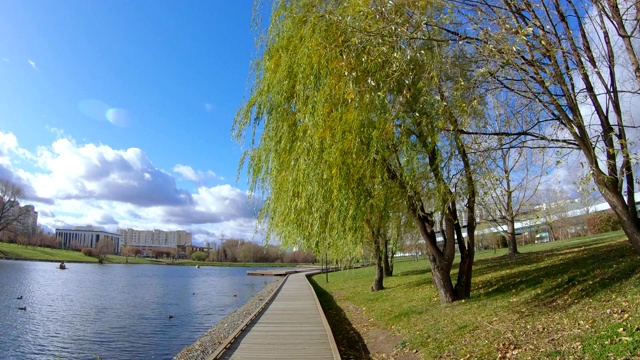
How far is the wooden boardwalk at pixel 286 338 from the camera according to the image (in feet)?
28.8

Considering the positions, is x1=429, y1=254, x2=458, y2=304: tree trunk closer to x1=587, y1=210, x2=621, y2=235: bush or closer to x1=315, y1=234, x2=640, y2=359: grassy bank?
x1=315, y1=234, x2=640, y2=359: grassy bank

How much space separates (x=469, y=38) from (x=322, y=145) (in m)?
3.27

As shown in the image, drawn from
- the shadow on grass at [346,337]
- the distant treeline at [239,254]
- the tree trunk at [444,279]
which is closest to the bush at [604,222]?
the shadow on grass at [346,337]

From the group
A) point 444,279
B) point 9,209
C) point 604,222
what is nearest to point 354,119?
point 444,279

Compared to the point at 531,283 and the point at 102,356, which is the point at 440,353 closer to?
the point at 531,283

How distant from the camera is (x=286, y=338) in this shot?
Result: 415 inches

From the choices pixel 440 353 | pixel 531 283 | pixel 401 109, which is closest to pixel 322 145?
pixel 401 109

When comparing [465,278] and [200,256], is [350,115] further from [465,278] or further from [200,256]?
[200,256]

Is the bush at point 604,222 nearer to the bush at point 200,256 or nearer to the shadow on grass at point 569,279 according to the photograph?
the shadow on grass at point 569,279

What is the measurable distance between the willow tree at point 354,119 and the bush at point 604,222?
28943mm

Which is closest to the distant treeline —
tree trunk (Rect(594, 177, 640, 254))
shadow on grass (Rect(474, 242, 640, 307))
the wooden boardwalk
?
the wooden boardwalk

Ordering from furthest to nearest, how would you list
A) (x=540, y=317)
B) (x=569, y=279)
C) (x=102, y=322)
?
(x=102, y=322) → (x=569, y=279) → (x=540, y=317)

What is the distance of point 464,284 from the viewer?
11203mm

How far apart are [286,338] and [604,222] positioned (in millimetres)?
33121
